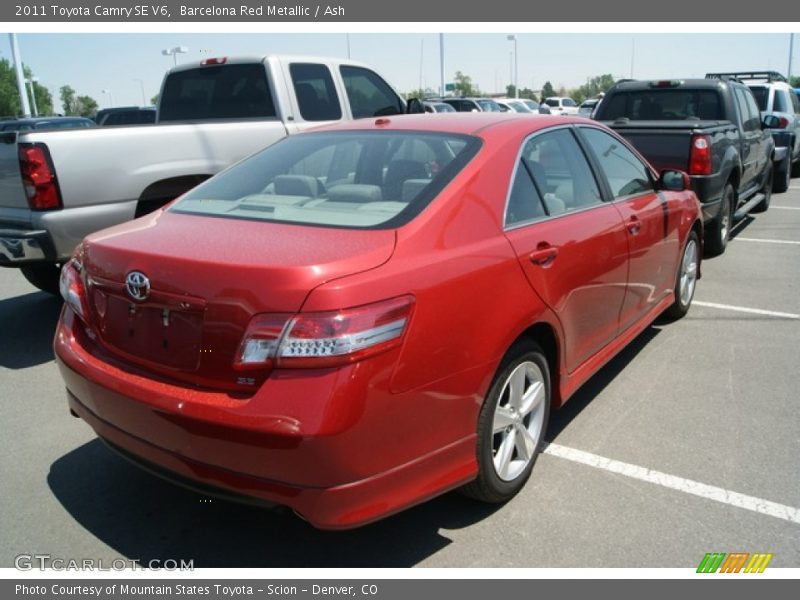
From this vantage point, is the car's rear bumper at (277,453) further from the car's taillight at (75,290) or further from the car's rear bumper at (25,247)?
the car's rear bumper at (25,247)

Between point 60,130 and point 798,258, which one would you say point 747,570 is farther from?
point 798,258

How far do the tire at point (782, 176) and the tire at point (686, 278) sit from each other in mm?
8735

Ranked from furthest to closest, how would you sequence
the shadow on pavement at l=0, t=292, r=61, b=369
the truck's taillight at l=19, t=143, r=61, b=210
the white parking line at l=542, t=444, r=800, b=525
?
the shadow on pavement at l=0, t=292, r=61, b=369
the truck's taillight at l=19, t=143, r=61, b=210
the white parking line at l=542, t=444, r=800, b=525

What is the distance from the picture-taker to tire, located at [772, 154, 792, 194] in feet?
42.7

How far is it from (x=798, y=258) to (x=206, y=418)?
781 cm

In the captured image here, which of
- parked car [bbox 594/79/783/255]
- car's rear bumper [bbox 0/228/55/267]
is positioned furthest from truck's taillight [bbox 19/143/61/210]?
parked car [bbox 594/79/783/255]

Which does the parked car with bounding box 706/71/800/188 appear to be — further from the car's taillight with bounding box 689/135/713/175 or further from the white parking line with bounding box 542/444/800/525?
the white parking line with bounding box 542/444/800/525

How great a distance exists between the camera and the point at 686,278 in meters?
5.69

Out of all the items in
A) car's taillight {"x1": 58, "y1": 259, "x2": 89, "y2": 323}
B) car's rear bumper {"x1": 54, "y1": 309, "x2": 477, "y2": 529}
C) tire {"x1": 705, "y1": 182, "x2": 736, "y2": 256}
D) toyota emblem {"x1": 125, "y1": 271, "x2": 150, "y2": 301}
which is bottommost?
tire {"x1": 705, "y1": 182, "x2": 736, "y2": 256}

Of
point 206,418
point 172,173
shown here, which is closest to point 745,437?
point 206,418

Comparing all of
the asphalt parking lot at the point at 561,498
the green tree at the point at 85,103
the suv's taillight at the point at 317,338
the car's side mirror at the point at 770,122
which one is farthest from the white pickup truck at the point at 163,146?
the green tree at the point at 85,103

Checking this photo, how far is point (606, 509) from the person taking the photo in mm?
3111

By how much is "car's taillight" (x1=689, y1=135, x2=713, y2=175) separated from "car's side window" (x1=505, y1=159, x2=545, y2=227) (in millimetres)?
4369

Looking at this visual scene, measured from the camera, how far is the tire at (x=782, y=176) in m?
13.0
